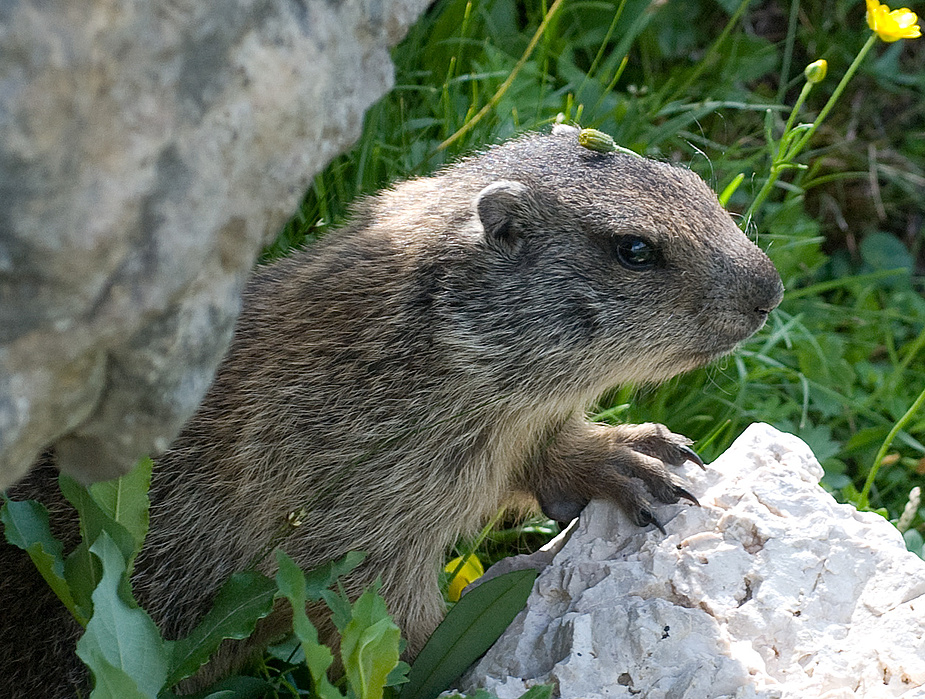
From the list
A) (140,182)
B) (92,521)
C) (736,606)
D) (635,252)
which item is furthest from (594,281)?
(140,182)

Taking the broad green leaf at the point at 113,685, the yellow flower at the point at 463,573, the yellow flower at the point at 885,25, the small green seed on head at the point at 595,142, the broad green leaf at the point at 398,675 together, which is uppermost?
the yellow flower at the point at 885,25

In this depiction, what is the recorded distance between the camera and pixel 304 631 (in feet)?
7.35

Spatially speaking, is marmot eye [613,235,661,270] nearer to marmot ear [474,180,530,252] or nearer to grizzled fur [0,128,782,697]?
grizzled fur [0,128,782,697]

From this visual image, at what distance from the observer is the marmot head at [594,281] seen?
3.10 m

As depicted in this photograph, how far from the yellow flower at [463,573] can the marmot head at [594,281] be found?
86 centimetres

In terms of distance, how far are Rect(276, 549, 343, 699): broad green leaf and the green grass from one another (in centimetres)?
172

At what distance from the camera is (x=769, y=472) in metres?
3.18

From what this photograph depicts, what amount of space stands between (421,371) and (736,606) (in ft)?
3.45

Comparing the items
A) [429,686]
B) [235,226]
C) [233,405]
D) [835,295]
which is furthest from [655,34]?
[235,226]

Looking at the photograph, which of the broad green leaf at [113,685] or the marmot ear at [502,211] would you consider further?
the marmot ear at [502,211]

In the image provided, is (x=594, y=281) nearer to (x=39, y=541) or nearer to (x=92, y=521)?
(x=92, y=521)

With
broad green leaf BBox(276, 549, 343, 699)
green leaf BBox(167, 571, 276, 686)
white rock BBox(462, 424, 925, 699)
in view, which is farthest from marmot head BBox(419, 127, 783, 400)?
broad green leaf BBox(276, 549, 343, 699)

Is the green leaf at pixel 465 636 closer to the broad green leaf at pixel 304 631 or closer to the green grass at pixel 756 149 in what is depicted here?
the broad green leaf at pixel 304 631

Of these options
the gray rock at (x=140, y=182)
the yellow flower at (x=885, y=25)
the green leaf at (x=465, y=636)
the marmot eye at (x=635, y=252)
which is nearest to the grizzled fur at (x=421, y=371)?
the marmot eye at (x=635, y=252)
